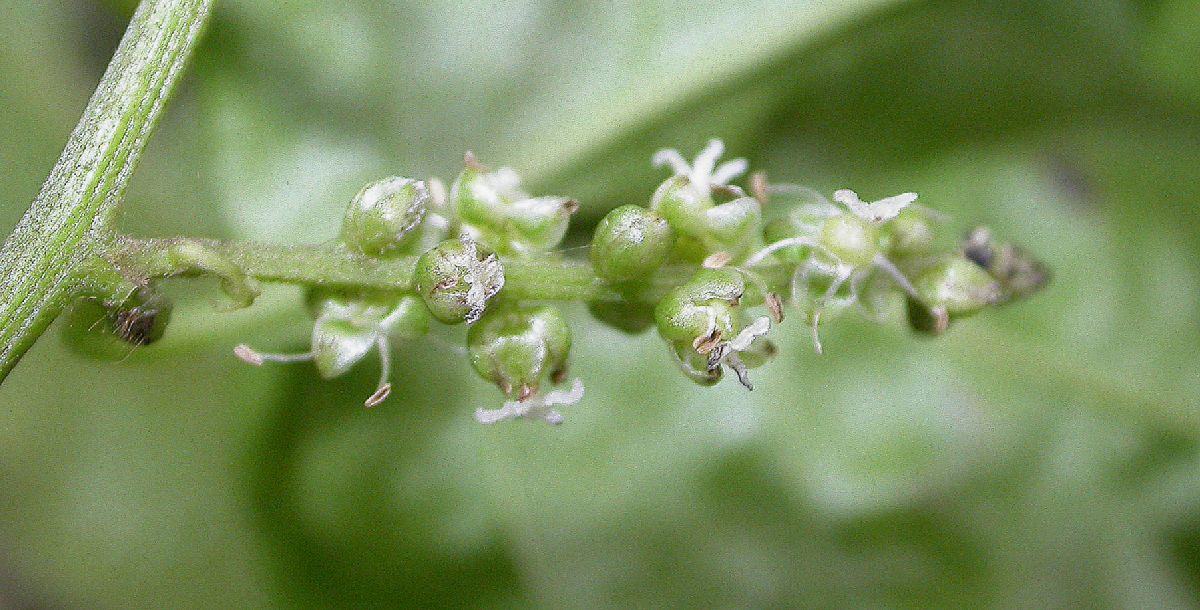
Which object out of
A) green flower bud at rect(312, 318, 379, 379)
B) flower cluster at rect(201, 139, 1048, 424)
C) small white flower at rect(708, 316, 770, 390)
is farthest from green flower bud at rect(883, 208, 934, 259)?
green flower bud at rect(312, 318, 379, 379)

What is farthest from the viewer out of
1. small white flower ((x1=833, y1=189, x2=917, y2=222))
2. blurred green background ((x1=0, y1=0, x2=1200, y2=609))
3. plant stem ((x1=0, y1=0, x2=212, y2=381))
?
blurred green background ((x1=0, y1=0, x2=1200, y2=609))

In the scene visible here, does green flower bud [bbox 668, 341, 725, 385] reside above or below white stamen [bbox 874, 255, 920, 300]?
above

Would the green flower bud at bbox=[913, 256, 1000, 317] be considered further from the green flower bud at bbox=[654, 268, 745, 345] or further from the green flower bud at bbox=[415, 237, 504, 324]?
the green flower bud at bbox=[415, 237, 504, 324]

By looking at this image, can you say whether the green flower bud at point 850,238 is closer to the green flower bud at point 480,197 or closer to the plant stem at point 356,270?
the plant stem at point 356,270

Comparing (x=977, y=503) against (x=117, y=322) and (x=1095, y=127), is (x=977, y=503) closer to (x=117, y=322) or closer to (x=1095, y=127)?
(x=1095, y=127)

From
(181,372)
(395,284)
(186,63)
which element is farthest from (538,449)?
(186,63)

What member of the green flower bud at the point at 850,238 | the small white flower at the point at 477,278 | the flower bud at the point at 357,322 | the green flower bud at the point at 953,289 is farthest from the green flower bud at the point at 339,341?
the green flower bud at the point at 953,289

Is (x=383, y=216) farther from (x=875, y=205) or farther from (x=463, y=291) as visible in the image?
(x=875, y=205)

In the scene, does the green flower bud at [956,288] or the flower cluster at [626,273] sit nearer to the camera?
the flower cluster at [626,273]

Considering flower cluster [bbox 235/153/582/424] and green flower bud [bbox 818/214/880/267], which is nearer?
flower cluster [bbox 235/153/582/424]
